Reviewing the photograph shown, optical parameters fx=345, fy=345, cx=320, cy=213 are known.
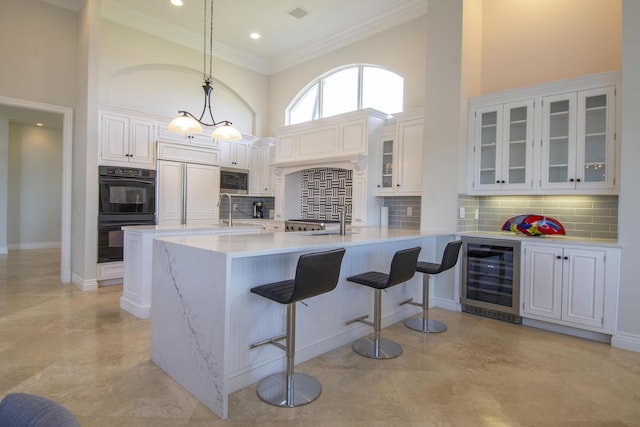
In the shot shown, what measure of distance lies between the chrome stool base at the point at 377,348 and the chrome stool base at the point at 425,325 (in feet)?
1.63

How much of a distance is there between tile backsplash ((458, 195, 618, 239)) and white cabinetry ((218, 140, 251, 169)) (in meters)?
4.12

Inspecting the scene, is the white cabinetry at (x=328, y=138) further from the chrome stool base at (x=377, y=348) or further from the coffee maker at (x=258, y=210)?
the chrome stool base at (x=377, y=348)

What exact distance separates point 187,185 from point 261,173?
1.55m

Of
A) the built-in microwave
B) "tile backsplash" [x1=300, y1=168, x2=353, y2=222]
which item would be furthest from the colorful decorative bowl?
the built-in microwave

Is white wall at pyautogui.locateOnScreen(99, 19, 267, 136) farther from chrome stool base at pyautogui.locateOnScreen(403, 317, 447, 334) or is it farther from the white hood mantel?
chrome stool base at pyautogui.locateOnScreen(403, 317, 447, 334)

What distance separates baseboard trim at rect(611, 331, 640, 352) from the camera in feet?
9.82

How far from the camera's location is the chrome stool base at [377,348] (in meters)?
2.83

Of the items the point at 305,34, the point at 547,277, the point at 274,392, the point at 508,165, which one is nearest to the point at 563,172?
the point at 508,165

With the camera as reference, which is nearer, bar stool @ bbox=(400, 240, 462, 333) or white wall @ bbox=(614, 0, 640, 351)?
white wall @ bbox=(614, 0, 640, 351)

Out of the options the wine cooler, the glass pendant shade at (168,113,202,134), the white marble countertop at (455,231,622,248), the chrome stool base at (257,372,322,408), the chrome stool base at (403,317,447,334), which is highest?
the glass pendant shade at (168,113,202,134)

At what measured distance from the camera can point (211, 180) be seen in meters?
6.08

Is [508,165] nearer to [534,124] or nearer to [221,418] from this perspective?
[534,124]

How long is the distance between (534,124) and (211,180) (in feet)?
15.9

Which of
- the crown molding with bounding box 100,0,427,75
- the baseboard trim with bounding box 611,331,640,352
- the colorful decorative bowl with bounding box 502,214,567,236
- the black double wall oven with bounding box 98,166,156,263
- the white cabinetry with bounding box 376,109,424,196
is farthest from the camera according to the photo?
the crown molding with bounding box 100,0,427,75
